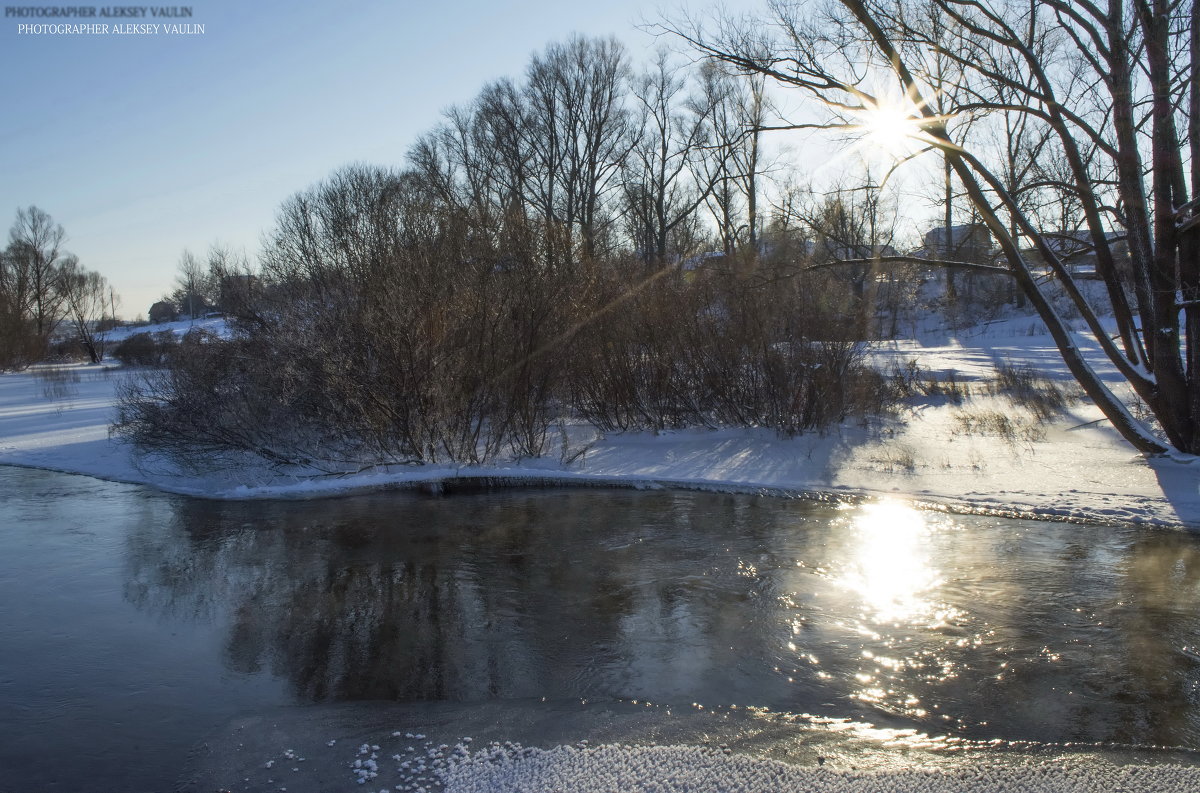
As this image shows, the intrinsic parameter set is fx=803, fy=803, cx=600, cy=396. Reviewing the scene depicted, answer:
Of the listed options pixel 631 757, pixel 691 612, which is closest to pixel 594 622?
pixel 691 612

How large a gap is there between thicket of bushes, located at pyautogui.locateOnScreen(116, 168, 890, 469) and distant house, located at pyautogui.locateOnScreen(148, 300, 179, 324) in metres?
71.1

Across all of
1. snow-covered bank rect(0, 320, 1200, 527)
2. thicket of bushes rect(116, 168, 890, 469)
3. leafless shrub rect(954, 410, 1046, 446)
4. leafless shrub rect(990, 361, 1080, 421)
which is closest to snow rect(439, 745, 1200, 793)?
snow-covered bank rect(0, 320, 1200, 527)

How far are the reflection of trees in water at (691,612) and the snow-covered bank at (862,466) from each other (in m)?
1.14

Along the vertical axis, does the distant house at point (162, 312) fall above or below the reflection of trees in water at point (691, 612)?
above

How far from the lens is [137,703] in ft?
15.8

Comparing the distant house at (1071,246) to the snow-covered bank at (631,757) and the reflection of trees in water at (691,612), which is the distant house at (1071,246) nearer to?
the reflection of trees in water at (691,612)

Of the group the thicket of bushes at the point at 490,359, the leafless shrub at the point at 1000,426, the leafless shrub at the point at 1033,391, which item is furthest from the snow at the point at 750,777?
the leafless shrub at the point at 1033,391

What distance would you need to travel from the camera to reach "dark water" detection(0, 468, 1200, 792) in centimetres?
455

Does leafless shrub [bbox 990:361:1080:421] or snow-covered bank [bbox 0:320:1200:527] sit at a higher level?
leafless shrub [bbox 990:361:1080:421]

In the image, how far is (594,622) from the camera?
5969 millimetres

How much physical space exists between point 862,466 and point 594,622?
6.58m

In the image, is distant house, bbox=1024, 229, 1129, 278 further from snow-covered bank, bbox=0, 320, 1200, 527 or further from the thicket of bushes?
the thicket of bushes

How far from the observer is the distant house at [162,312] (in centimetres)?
7719

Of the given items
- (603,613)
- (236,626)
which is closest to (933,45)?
(603,613)
